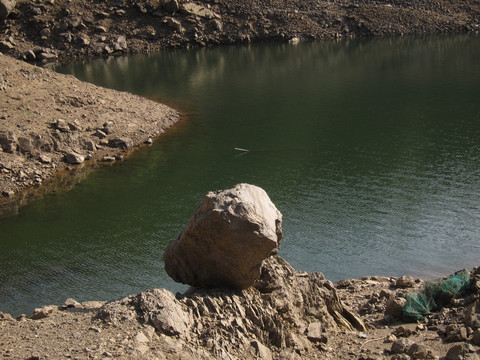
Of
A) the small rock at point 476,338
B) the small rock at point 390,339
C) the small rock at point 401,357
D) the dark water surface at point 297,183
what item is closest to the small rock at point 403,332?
the small rock at point 390,339

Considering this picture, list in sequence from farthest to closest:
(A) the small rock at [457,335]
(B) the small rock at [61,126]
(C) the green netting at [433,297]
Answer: (B) the small rock at [61,126]
(C) the green netting at [433,297]
(A) the small rock at [457,335]

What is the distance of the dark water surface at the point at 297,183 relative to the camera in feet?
58.0

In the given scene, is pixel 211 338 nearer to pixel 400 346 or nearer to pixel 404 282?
pixel 400 346

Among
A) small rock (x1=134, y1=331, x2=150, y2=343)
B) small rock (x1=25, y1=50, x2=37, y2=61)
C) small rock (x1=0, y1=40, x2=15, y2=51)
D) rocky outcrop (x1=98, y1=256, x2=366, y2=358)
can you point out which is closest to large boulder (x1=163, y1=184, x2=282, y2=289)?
rocky outcrop (x1=98, y1=256, x2=366, y2=358)

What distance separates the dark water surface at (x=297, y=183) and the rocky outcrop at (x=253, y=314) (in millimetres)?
4285

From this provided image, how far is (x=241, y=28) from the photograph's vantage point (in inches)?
2650

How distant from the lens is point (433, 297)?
13172mm

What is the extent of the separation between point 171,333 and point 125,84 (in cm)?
3781

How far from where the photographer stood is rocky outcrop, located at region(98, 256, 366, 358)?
1037cm

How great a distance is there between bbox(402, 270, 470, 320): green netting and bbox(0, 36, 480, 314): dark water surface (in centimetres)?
331

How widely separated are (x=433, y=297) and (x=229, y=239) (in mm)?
5165

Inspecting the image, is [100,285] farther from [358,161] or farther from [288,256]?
[358,161]

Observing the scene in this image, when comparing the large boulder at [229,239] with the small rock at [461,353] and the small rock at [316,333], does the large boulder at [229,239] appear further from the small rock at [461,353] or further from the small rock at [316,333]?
the small rock at [461,353]

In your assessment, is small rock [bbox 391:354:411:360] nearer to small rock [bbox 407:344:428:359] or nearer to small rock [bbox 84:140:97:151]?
small rock [bbox 407:344:428:359]
